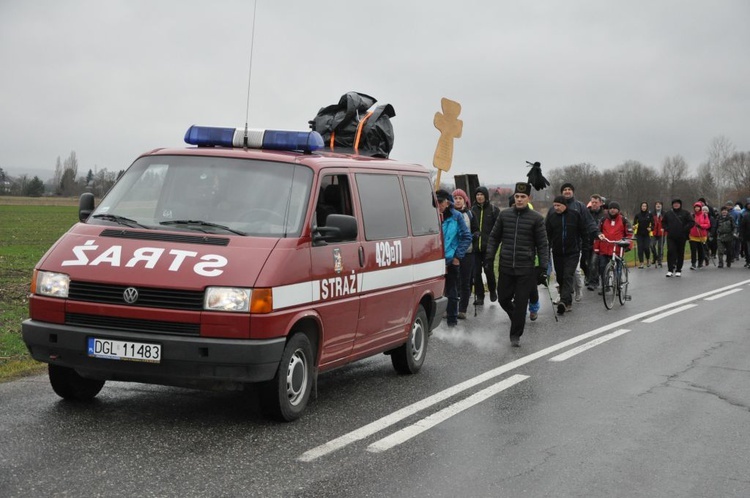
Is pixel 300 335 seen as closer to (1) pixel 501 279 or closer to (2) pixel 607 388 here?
(2) pixel 607 388

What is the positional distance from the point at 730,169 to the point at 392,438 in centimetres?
13295

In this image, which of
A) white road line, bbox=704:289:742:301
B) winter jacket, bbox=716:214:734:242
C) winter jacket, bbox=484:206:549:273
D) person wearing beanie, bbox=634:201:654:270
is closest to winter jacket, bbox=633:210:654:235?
person wearing beanie, bbox=634:201:654:270

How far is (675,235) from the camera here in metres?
25.3

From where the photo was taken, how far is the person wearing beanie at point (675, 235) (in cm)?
2492

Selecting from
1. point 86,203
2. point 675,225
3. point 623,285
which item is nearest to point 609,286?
point 623,285

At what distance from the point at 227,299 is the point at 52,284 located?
1309 mm

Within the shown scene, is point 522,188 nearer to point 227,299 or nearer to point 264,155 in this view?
point 264,155

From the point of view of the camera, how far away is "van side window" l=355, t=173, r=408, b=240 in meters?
8.30

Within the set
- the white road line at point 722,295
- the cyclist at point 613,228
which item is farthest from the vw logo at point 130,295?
the white road line at point 722,295

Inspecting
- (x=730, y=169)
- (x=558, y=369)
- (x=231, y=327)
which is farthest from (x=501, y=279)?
(x=730, y=169)

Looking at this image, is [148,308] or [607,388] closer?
[148,308]

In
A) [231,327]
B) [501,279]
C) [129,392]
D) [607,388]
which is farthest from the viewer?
[501,279]

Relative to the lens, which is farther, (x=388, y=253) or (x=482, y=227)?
(x=482, y=227)

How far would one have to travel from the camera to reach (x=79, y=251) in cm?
674
